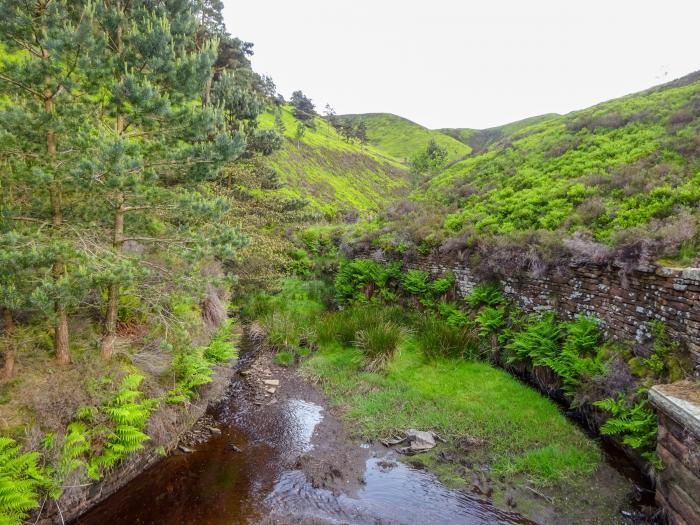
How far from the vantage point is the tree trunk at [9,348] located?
5695mm

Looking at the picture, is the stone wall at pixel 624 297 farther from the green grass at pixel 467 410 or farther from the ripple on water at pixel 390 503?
the ripple on water at pixel 390 503

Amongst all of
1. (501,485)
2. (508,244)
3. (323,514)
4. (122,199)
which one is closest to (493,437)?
(501,485)

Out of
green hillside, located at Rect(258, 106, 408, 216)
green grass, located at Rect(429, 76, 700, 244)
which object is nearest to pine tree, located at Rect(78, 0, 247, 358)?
green grass, located at Rect(429, 76, 700, 244)

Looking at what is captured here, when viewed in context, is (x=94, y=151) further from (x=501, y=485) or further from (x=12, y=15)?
(x=501, y=485)

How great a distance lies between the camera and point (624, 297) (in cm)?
720

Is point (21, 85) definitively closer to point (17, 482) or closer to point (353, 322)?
point (17, 482)

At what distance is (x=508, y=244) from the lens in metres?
10.2

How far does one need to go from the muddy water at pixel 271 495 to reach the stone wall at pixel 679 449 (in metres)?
1.91

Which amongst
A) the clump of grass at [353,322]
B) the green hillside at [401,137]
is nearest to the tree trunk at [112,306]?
the clump of grass at [353,322]

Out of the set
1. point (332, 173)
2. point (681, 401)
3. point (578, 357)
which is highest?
point (332, 173)

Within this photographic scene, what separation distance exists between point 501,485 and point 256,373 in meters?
7.44

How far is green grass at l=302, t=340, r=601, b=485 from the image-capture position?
260 inches

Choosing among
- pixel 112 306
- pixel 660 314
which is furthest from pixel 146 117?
pixel 660 314

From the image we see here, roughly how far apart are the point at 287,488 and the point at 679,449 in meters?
5.55
